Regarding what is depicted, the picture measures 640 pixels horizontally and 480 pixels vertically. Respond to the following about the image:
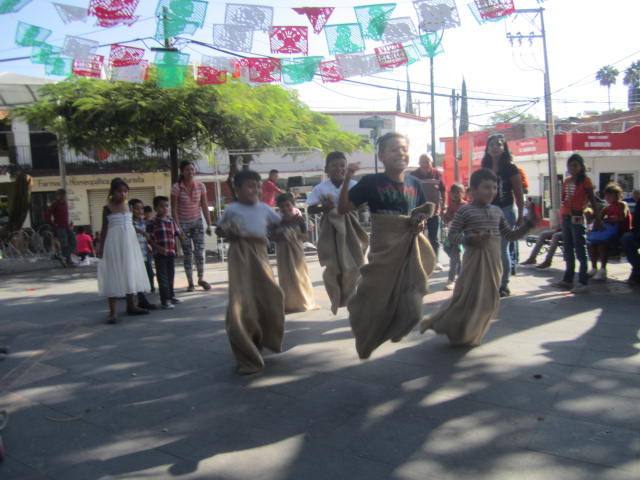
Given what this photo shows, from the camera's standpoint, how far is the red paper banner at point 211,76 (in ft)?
31.2

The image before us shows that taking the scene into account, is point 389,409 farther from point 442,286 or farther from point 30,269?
point 30,269

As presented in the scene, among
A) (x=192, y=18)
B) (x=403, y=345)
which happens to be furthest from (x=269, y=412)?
(x=192, y=18)

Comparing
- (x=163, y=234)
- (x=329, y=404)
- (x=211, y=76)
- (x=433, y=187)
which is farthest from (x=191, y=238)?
(x=329, y=404)

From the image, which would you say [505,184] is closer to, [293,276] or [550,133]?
[293,276]

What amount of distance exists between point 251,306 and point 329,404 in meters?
1.10

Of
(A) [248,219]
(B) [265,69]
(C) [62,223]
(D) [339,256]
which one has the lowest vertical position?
(D) [339,256]

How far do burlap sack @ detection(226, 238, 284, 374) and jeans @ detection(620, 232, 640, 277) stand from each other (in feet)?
18.1

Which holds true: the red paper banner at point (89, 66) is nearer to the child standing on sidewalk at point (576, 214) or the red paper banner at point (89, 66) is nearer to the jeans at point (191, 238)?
the jeans at point (191, 238)

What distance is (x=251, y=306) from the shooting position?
4.29 meters

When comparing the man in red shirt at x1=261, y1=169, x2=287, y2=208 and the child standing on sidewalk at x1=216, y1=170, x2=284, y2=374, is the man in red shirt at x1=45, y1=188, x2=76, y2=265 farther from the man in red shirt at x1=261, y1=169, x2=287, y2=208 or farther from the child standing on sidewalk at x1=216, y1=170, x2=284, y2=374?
the child standing on sidewalk at x1=216, y1=170, x2=284, y2=374

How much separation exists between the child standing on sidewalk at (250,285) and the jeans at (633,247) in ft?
18.1

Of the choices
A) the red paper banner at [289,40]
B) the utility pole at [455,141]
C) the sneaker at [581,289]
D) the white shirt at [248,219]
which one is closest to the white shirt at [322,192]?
the white shirt at [248,219]

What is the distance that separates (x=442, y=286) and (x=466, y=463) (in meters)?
5.25

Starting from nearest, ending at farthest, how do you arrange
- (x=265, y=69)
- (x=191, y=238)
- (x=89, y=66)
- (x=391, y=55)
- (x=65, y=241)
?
(x=391, y=55), (x=191, y=238), (x=89, y=66), (x=265, y=69), (x=65, y=241)
